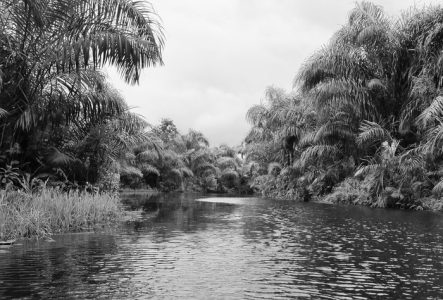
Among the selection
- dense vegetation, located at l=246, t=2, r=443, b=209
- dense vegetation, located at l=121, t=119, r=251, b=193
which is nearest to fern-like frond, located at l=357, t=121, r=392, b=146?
dense vegetation, located at l=246, t=2, r=443, b=209

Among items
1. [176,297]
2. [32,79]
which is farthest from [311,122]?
[176,297]

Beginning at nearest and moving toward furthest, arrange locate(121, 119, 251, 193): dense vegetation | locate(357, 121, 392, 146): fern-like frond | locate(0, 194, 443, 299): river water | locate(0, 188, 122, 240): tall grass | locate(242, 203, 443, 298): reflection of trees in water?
locate(0, 194, 443, 299): river water
locate(242, 203, 443, 298): reflection of trees in water
locate(0, 188, 122, 240): tall grass
locate(357, 121, 392, 146): fern-like frond
locate(121, 119, 251, 193): dense vegetation

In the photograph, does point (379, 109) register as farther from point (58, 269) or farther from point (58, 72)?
point (58, 269)

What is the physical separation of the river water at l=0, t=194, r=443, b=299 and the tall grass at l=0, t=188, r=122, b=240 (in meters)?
0.64

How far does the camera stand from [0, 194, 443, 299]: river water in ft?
20.4

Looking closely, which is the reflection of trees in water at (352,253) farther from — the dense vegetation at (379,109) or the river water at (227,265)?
the dense vegetation at (379,109)

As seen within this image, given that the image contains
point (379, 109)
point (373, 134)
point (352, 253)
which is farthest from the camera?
point (379, 109)

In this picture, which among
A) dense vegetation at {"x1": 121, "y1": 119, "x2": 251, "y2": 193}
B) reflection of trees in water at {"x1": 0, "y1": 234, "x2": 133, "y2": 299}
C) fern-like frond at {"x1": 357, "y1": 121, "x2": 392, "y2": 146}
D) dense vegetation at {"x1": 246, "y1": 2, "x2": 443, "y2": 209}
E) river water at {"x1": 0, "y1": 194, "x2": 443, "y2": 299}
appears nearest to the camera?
reflection of trees in water at {"x1": 0, "y1": 234, "x2": 133, "y2": 299}

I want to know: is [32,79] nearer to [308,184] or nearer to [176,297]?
[176,297]

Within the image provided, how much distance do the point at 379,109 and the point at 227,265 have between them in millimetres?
22244

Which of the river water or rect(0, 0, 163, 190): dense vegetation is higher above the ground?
rect(0, 0, 163, 190): dense vegetation

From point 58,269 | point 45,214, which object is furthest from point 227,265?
point 45,214

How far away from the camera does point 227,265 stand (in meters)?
8.09

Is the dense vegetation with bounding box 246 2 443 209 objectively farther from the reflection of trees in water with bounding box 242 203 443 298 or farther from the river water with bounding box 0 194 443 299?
the river water with bounding box 0 194 443 299
